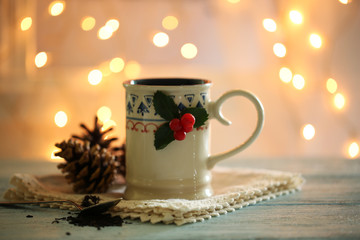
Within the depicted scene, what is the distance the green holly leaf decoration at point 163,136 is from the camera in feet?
2.08

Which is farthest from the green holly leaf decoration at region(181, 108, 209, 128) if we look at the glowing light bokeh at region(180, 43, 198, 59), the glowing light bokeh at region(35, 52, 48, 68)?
the glowing light bokeh at region(180, 43, 198, 59)

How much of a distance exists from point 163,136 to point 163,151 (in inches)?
1.0

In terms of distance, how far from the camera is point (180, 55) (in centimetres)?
207

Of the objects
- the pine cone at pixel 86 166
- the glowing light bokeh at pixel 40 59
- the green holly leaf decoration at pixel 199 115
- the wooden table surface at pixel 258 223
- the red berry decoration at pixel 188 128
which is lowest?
the wooden table surface at pixel 258 223

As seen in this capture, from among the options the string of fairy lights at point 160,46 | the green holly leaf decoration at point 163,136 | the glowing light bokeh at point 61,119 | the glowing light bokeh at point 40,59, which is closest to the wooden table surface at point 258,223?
the green holly leaf decoration at point 163,136

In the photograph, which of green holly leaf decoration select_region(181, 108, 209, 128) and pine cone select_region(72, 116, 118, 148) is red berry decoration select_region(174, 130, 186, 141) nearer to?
green holly leaf decoration select_region(181, 108, 209, 128)

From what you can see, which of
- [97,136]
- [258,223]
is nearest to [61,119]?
[97,136]

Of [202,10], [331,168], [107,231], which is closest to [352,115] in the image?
[202,10]

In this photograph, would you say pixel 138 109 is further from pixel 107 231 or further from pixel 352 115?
pixel 352 115

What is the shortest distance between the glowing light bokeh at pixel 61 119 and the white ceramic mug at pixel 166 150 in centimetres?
140

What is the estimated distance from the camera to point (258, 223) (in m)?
0.59

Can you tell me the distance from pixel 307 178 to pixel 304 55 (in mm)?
996

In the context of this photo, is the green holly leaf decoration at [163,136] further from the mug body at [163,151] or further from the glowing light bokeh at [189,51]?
the glowing light bokeh at [189,51]

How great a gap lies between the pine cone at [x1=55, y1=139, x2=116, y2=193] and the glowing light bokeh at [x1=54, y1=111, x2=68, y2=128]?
1.34 meters
